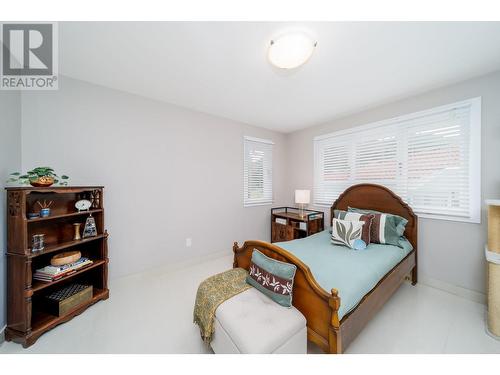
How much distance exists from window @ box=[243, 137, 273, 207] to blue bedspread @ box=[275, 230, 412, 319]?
4.91 feet

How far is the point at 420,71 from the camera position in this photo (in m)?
1.83

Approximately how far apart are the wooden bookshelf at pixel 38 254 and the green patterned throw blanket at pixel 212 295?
1.29 meters

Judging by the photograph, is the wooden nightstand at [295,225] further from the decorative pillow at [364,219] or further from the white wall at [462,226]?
the white wall at [462,226]

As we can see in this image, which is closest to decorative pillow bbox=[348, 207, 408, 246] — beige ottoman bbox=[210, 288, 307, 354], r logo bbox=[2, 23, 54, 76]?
beige ottoman bbox=[210, 288, 307, 354]

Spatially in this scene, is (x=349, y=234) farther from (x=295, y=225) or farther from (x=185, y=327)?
(x=185, y=327)

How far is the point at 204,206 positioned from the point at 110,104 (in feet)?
5.90

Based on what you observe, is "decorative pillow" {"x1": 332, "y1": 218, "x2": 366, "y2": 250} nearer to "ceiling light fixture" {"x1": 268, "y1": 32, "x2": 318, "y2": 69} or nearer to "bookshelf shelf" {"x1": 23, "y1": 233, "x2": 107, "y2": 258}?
"ceiling light fixture" {"x1": 268, "y1": 32, "x2": 318, "y2": 69}

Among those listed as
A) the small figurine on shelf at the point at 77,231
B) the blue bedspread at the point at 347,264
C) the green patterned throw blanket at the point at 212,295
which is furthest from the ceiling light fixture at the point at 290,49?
the small figurine on shelf at the point at 77,231

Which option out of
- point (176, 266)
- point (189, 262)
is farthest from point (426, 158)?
point (176, 266)

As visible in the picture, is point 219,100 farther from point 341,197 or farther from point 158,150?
point 341,197

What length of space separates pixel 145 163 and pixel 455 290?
4.05 m

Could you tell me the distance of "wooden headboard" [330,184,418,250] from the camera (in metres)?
2.31
